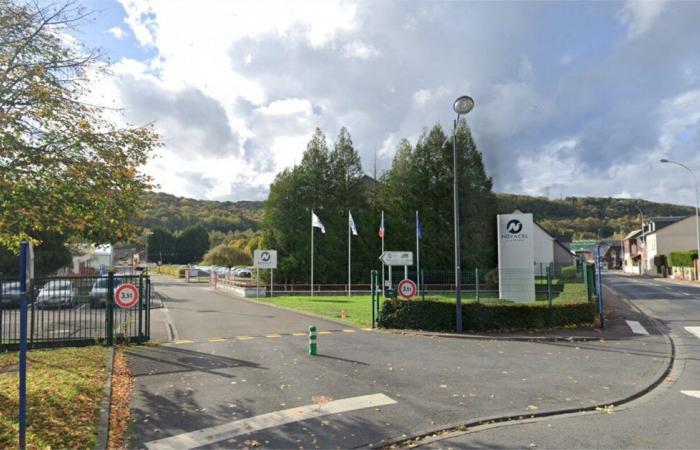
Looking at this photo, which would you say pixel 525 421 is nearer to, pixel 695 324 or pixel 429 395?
pixel 429 395

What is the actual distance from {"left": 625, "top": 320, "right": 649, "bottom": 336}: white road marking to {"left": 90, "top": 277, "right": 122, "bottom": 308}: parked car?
15.7 meters

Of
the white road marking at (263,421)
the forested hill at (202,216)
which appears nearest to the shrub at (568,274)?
the white road marking at (263,421)

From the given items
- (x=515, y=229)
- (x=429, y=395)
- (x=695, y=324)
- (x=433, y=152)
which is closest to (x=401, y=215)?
(x=433, y=152)

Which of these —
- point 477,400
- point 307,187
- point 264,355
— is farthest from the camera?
point 307,187

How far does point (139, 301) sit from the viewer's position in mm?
13164

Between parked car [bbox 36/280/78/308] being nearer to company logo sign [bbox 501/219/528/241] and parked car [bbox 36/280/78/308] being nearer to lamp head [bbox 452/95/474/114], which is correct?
lamp head [bbox 452/95/474/114]

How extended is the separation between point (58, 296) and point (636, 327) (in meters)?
17.9

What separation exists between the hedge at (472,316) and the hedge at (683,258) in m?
43.1

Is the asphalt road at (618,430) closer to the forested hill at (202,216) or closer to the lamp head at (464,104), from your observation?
the lamp head at (464,104)

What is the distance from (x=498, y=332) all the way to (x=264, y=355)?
7506 millimetres

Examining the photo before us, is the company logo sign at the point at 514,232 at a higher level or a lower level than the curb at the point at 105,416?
higher

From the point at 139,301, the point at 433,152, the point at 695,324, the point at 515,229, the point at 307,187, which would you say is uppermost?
the point at 433,152

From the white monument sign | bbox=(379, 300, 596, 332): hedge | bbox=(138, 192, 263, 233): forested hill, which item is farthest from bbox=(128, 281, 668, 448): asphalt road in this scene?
bbox=(138, 192, 263, 233): forested hill

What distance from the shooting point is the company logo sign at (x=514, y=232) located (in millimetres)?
22781
